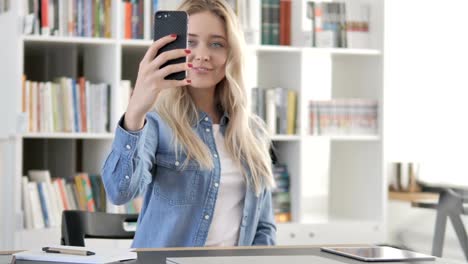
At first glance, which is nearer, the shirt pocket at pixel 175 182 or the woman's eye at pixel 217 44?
the shirt pocket at pixel 175 182

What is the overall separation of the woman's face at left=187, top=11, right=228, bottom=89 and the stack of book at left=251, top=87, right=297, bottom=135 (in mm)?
1520

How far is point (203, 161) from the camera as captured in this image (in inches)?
88.6

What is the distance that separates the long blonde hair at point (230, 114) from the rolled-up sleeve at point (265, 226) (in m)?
0.05

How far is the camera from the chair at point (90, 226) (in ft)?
7.30

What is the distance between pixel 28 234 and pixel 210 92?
1.41 meters

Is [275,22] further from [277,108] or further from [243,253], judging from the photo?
[243,253]

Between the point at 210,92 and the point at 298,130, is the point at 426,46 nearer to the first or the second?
the point at 298,130

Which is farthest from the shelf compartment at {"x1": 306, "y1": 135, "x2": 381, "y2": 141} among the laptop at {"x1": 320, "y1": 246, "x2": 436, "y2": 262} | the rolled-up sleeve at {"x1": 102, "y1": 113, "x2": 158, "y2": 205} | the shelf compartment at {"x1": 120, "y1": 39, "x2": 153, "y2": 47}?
the laptop at {"x1": 320, "y1": 246, "x2": 436, "y2": 262}

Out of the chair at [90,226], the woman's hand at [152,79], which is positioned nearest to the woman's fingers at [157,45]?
the woman's hand at [152,79]

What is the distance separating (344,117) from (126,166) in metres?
2.22

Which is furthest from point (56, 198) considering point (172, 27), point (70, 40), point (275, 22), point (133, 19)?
point (172, 27)

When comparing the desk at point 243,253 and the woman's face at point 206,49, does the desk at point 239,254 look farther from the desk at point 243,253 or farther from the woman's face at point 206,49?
the woman's face at point 206,49

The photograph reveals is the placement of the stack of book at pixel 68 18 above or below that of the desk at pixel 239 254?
above

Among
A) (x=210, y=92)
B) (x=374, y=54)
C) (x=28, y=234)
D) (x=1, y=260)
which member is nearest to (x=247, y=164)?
(x=210, y=92)
